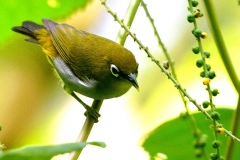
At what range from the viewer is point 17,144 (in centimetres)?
341

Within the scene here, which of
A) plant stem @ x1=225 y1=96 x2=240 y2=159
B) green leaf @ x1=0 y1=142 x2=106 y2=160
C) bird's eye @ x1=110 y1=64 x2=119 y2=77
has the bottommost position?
green leaf @ x1=0 y1=142 x2=106 y2=160

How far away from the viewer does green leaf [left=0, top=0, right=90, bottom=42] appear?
161 cm

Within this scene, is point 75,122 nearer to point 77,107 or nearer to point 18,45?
point 77,107

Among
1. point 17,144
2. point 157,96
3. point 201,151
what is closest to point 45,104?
point 17,144

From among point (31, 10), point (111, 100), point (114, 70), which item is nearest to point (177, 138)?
point (114, 70)

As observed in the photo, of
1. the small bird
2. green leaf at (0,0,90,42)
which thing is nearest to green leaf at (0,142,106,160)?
green leaf at (0,0,90,42)

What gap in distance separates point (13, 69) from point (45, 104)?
0.40 m

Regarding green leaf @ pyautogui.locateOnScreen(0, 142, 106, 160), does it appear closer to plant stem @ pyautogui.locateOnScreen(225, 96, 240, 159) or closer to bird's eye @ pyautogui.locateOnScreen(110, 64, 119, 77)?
plant stem @ pyautogui.locateOnScreen(225, 96, 240, 159)

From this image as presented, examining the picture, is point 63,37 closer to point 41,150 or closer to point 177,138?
point 177,138

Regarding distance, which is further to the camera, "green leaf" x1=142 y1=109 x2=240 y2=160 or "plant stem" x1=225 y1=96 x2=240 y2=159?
"green leaf" x1=142 y1=109 x2=240 y2=160

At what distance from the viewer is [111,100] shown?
370cm

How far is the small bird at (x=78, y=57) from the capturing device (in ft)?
6.98

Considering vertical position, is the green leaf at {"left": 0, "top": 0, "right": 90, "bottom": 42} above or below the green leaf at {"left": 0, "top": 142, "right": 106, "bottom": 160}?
above

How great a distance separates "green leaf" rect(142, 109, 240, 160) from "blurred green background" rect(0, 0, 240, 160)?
2.74 feet
